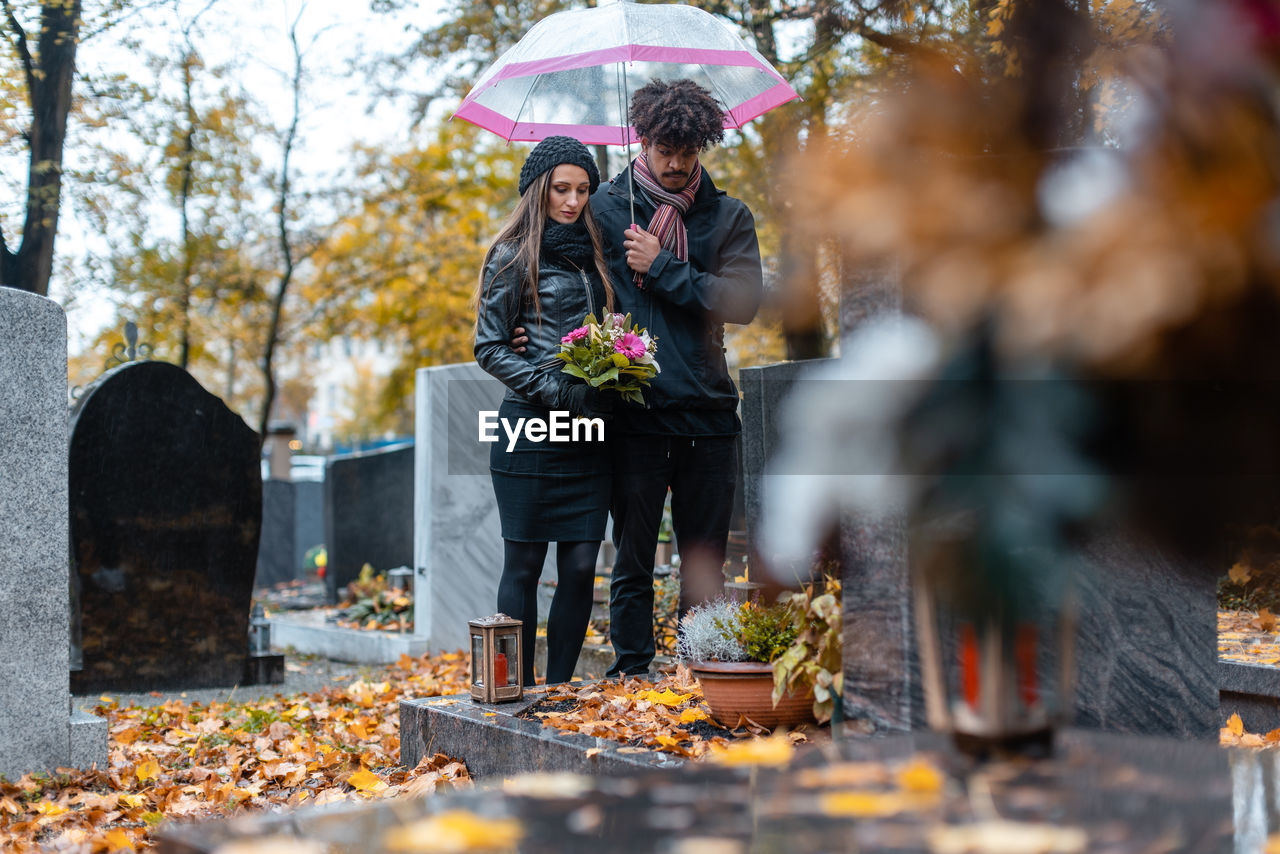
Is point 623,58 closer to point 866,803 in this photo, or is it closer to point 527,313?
point 527,313

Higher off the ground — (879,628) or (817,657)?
(879,628)

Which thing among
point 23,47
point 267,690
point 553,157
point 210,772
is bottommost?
point 267,690

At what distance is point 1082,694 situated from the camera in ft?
8.11

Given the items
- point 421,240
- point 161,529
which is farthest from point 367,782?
point 421,240

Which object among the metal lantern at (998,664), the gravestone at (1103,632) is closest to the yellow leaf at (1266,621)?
the gravestone at (1103,632)

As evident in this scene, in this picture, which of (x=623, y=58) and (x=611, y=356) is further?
(x=623, y=58)

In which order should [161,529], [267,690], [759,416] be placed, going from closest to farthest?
[759,416] → [161,529] → [267,690]

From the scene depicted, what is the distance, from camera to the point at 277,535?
14.3m

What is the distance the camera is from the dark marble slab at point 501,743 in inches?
115

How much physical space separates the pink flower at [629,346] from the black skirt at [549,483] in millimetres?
369

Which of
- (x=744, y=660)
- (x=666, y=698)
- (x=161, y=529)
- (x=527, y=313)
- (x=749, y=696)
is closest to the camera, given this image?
(x=749, y=696)

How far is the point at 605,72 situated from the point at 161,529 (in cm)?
369

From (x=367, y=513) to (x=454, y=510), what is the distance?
3040 mm

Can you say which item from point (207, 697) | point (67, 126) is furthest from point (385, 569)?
point (67, 126)
